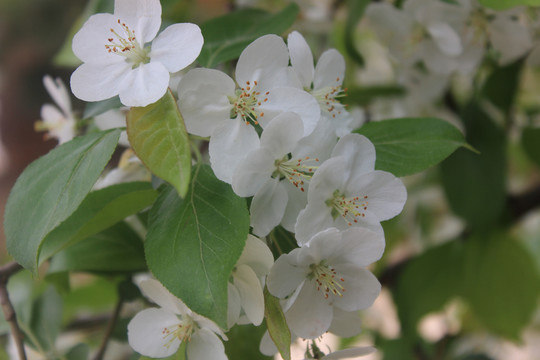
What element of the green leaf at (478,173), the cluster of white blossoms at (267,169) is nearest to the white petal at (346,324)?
the cluster of white blossoms at (267,169)

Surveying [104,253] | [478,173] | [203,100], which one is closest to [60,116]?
[104,253]

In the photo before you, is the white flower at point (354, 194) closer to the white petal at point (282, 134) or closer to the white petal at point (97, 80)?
the white petal at point (282, 134)

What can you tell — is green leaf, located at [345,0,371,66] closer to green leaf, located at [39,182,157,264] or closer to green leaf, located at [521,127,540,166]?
green leaf, located at [521,127,540,166]

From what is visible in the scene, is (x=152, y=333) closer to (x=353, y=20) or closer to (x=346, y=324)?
(x=346, y=324)

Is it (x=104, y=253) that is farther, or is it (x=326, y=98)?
(x=104, y=253)

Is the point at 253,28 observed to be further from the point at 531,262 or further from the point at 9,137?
the point at 9,137

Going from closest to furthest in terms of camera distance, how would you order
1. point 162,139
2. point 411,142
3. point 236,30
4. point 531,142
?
point 162,139, point 411,142, point 236,30, point 531,142
